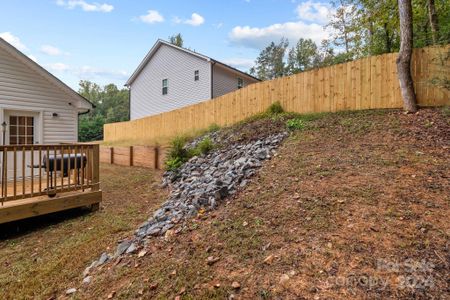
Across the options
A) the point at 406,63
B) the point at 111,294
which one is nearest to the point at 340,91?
the point at 406,63

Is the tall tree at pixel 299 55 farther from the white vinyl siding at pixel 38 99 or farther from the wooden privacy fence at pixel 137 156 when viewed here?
the white vinyl siding at pixel 38 99

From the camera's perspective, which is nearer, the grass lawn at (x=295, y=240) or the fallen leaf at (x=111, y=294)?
the grass lawn at (x=295, y=240)

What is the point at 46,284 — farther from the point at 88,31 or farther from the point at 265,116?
the point at 88,31

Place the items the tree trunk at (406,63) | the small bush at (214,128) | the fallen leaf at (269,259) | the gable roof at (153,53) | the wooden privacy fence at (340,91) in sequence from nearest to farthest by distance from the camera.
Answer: the fallen leaf at (269,259) < the tree trunk at (406,63) < the wooden privacy fence at (340,91) < the small bush at (214,128) < the gable roof at (153,53)

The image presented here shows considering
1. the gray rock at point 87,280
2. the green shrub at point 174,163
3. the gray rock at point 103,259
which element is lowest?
the gray rock at point 87,280

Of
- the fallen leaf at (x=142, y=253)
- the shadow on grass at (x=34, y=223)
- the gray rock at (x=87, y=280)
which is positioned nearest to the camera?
the gray rock at (x=87, y=280)

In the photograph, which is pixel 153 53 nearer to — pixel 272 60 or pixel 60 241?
pixel 60 241

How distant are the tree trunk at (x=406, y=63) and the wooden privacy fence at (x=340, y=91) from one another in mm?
378

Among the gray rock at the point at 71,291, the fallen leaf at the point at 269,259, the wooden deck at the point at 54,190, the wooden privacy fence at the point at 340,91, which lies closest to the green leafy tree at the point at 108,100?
the wooden privacy fence at the point at 340,91

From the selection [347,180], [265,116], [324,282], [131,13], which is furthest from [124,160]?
[324,282]

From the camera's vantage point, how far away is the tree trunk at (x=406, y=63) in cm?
596

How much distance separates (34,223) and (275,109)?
23.4ft

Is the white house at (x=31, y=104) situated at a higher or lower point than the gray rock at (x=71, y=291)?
higher

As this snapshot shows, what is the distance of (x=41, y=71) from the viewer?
7.11m
